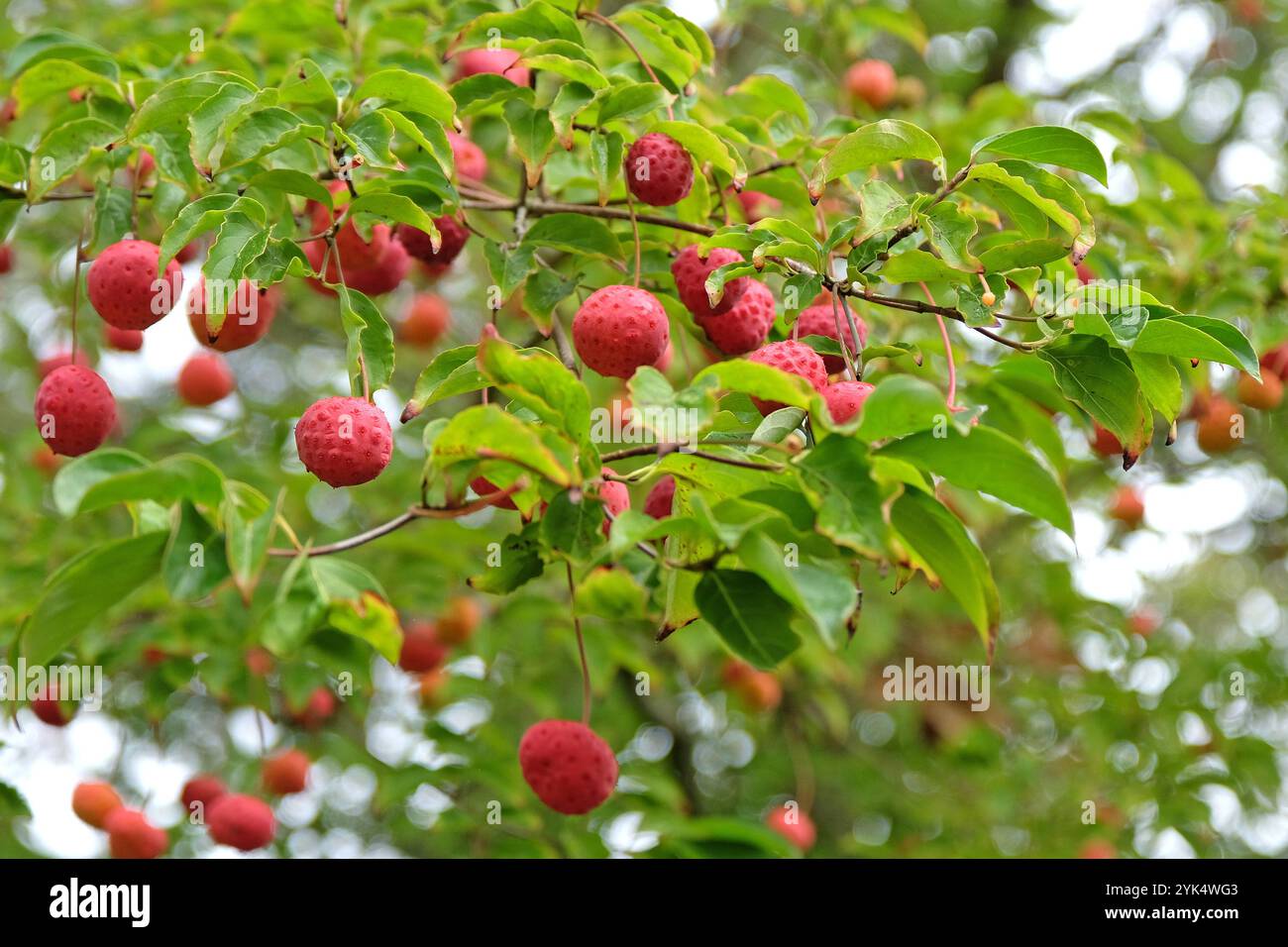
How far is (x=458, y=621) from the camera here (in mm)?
3414

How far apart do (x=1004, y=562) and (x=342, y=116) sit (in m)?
Answer: 3.45

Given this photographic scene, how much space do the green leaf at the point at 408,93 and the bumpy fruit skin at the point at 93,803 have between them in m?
2.08

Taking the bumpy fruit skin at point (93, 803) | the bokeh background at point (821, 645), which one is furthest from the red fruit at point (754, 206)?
the bumpy fruit skin at point (93, 803)

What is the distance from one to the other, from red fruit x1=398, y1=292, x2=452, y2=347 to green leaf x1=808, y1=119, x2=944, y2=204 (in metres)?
2.53

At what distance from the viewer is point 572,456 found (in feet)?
3.91

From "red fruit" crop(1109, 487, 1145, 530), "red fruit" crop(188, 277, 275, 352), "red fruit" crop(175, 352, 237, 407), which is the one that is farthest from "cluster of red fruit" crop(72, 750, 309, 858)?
"red fruit" crop(1109, 487, 1145, 530)

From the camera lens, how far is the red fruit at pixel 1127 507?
418 cm

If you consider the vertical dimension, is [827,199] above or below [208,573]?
above

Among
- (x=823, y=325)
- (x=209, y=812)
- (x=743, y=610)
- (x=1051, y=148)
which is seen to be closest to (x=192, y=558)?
(x=743, y=610)

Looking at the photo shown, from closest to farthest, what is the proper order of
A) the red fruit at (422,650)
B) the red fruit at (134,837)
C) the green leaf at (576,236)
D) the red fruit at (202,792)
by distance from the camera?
the green leaf at (576,236) → the red fruit at (134,837) → the red fruit at (202,792) → the red fruit at (422,650)

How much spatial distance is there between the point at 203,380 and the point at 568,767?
Result: 1850mm

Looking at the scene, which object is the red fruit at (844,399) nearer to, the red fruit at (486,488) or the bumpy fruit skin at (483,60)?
the red fruit at (486,488)
